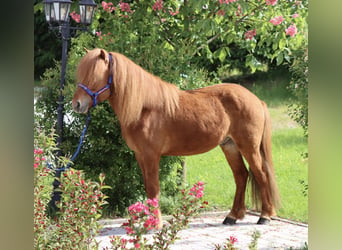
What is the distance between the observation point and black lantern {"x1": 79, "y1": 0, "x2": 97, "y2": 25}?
11.7 feet

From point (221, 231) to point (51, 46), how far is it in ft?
9.44

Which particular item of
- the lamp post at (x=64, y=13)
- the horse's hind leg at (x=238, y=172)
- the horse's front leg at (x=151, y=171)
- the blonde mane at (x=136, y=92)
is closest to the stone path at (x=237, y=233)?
the horse's hind leg at (x=238, y=172)

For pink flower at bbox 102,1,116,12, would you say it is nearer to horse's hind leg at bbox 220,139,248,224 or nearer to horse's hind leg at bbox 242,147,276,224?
horse's hind leg at bbox 220,139,248,224

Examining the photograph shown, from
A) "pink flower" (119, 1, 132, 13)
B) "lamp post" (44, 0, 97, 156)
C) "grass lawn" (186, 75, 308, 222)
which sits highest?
"pink flower" (119, 1, 132, 13)

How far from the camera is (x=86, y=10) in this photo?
3600 millimetres

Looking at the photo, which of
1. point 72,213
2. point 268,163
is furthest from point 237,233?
point 72,213

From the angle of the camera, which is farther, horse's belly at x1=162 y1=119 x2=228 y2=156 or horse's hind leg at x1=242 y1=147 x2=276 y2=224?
horse's hind leg at x1=242 y1=147 x2=276 y2=224

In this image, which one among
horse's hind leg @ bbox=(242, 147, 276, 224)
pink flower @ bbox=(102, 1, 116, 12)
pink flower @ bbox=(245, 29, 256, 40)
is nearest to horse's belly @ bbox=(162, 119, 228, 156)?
horse's hind leg @ bbox=(242, 147, 276, 224)

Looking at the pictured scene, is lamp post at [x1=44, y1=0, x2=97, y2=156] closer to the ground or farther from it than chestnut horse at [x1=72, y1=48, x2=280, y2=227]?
farther from it

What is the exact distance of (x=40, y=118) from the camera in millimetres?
4254

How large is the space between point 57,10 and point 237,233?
202cm

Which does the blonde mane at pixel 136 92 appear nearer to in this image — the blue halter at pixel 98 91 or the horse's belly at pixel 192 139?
the blue halter at pixel 98 91

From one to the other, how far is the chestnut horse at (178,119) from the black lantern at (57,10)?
0.57 m
